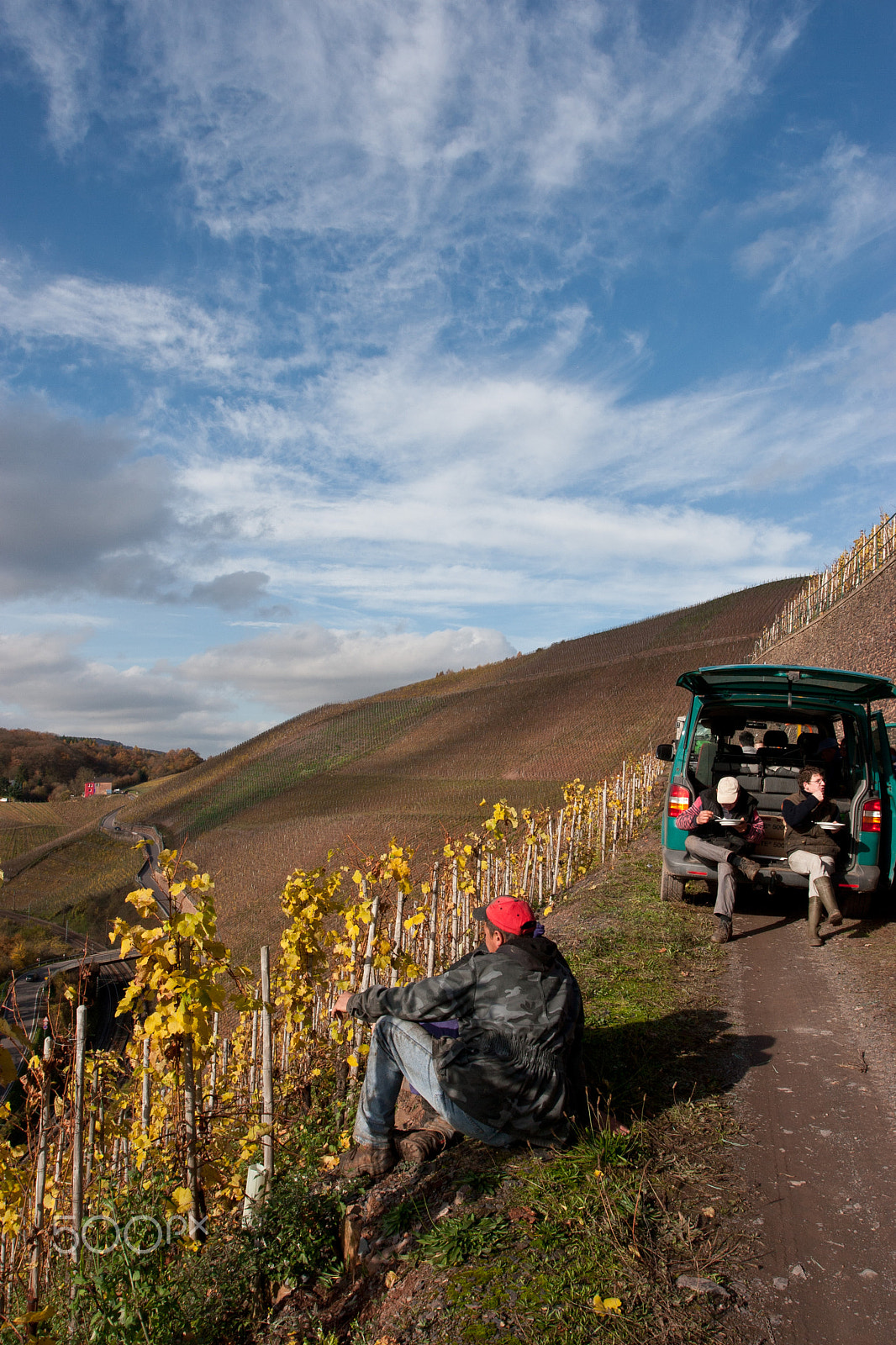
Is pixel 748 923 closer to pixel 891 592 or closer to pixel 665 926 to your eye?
pixel 665 926

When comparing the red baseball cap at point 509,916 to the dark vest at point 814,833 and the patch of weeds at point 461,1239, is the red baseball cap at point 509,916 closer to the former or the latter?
the patch of weeds at point 461,1239

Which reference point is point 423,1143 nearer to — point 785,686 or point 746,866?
point 746,866

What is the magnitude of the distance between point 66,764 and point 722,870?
150001 mm

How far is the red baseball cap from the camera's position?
325 cm

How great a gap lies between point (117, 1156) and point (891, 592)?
64.8 ft

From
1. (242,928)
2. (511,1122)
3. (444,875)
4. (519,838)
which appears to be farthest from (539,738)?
(511,1122)

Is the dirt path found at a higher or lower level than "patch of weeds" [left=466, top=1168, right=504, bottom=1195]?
lower

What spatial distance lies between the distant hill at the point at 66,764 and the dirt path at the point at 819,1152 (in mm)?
123863

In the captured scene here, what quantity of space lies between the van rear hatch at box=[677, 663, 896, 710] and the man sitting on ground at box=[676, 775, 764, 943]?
32.0 inches

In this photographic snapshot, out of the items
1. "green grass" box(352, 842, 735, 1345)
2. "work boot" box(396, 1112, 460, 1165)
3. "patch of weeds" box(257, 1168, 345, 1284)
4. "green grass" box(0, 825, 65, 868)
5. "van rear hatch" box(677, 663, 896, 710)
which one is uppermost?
"van rear hatch" box(677, 663, 896, 710)

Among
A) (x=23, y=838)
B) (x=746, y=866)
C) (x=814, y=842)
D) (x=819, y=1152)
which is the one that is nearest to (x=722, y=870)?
(x=746, y=866)

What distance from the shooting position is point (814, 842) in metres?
6.79

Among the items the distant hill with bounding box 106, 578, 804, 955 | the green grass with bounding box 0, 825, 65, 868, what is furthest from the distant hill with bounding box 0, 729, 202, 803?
the distant hill with bounding box 106, 578, 804, 955

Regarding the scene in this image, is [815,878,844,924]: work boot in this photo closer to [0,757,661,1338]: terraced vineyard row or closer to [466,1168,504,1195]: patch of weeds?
[0,757,661,1338]: terraced vineyard row
